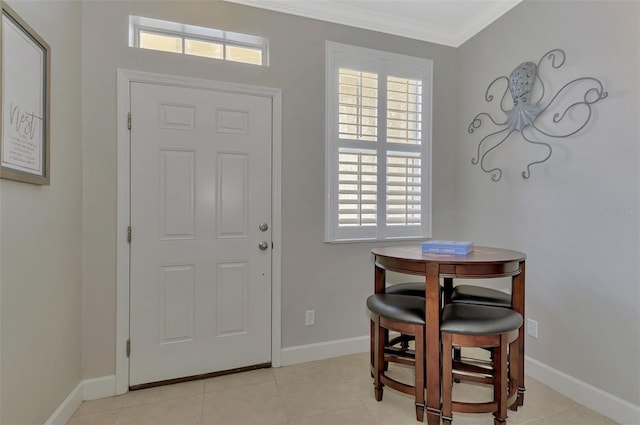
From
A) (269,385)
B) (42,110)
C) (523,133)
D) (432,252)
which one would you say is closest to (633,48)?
(523,133)

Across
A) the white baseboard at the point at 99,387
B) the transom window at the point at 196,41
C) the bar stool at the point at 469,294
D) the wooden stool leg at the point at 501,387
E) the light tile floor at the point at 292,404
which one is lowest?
the light tile floor at the point at 292,404

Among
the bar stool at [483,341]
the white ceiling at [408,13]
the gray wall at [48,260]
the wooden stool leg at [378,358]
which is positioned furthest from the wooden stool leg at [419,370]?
the white ceiling at [408,13]

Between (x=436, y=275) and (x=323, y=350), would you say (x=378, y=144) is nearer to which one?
(x=436, y=275)

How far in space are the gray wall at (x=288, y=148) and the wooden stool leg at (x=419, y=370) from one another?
0.93 m

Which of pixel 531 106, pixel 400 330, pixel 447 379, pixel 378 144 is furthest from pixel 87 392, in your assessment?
pixel 531 106

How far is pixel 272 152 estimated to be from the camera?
2.38m

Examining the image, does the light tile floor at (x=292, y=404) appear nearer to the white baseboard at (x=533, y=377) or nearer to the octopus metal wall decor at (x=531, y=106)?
the white baseboard at (x=533, y=377)

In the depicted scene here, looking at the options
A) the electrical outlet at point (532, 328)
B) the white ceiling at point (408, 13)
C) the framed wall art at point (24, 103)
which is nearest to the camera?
the framed wall art at point (24, 103)

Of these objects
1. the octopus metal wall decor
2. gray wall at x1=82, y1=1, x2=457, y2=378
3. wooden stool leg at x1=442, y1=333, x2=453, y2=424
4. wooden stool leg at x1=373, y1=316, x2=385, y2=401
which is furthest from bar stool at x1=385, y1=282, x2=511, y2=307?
the octopus metal wall decor

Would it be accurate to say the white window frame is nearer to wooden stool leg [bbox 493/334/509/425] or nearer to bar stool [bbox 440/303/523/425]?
bar stool [bbox 440/303/523/425]

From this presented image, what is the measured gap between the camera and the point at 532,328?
2246 mm

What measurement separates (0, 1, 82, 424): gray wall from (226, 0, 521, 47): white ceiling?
3.93ft

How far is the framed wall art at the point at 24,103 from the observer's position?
4.20 feet

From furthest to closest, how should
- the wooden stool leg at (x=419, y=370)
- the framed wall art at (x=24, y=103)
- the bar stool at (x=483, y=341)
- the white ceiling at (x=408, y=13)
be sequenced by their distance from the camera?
the white ceiling at (x=408, y=13) → the wooden stool leg at (x=419, y=370) → the bar stool at (x=483, y=341) → the framed wall art at (x=24, y=103)
